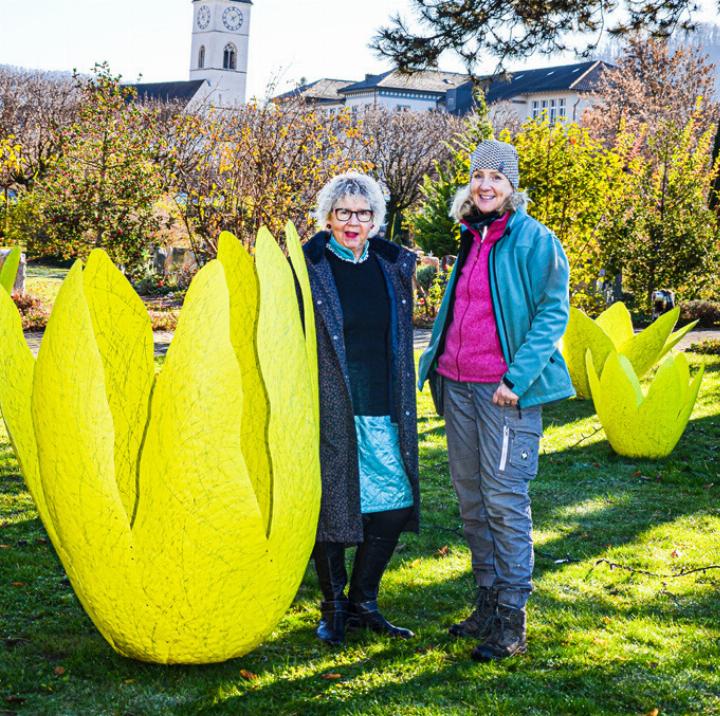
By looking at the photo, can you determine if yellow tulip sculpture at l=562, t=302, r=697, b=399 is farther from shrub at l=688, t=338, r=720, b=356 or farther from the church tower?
the church tower

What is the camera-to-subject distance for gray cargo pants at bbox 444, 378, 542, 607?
402cm

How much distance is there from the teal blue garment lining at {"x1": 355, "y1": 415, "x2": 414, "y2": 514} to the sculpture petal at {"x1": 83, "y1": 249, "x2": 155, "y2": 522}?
944 mm

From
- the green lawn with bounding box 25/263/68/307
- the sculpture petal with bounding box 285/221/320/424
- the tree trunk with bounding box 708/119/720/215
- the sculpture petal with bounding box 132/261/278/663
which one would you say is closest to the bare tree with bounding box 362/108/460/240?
the green lawn with bounding box 25/263/68/307

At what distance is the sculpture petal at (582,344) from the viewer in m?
9.44

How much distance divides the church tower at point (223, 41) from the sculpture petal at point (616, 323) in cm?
9683

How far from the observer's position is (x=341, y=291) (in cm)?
413

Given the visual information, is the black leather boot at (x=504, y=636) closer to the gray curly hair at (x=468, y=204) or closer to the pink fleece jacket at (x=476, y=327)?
the pink fleece jacket at (x=476, y=327)

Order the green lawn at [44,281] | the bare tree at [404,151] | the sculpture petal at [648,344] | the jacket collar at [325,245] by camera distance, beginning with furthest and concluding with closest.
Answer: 1. the bare tree at [404,151]
2. the green lawn at [44,281]
3. the sculpture petal at [648,344]
4. the jacket collar at [325,245]

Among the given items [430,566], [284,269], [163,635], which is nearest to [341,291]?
[284,269]

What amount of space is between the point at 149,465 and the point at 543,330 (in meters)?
1.68

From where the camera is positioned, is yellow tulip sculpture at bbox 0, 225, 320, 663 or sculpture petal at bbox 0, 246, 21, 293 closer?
yellow tulip sculpture at bbox 0, 225, 320, 663

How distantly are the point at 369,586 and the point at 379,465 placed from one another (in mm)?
588

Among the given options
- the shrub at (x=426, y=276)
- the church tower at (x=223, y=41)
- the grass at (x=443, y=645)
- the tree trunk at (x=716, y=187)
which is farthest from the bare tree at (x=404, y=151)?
the church tower at (x=223, y=41)

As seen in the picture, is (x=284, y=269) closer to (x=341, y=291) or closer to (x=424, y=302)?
(x=341, y=291)
